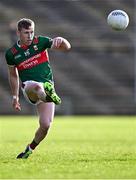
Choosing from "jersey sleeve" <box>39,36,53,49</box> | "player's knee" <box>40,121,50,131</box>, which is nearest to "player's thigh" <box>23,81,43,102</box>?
"player's knee" <box>40,121,50,131</box>

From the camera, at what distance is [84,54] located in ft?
136

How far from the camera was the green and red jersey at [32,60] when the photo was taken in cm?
1050

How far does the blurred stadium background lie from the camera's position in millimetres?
39656

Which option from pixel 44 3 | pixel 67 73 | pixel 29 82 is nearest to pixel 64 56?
pixel 67 73

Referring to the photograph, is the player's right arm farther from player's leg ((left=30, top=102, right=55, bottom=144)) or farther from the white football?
the white football

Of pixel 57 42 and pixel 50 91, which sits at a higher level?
pixel 57 42

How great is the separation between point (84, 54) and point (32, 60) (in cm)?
3091

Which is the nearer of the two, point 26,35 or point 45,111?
point 26,35

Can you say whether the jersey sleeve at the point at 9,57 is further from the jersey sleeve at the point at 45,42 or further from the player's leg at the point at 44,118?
the player's leg at the point at 44,118

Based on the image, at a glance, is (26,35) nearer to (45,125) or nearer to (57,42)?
(57,42)

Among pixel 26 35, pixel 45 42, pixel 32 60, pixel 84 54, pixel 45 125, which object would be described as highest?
pixel 26 35

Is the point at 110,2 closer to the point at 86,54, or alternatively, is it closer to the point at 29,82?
the point at 86,54

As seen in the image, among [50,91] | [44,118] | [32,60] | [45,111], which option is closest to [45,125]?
[44,118]

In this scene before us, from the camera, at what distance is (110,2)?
4197 centimetres
